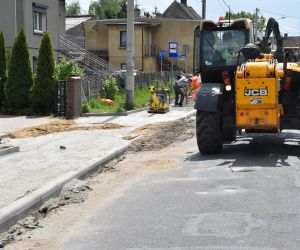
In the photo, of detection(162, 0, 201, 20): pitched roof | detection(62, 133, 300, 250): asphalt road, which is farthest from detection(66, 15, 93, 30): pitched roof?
detection(62, 133, 300, 250): asphalt road

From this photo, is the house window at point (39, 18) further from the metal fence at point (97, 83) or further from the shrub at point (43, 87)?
the shrub at point (43, 87)

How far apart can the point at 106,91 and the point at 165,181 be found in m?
18.5

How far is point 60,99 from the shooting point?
22.1m

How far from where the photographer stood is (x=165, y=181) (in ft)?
32.3

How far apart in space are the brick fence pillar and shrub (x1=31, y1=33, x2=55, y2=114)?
1098mm

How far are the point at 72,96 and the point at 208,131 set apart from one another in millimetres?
9723

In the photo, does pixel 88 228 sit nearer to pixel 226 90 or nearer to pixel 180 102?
pixel 226 90

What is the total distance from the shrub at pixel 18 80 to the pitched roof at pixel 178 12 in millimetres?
43023

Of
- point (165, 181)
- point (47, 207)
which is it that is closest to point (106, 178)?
point (165, 181)

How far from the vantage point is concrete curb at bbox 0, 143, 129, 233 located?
277 inches

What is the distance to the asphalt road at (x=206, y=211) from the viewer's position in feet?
20.9

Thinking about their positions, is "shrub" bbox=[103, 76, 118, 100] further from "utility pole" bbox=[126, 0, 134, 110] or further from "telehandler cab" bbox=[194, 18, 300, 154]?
"telehandler cab" bbox=[194, 18, 300, 154]

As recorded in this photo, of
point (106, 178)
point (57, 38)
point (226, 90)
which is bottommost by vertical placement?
point (106, 178)

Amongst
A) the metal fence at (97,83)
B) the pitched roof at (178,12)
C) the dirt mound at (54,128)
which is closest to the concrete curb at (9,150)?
the dirt mound at (54,128)
